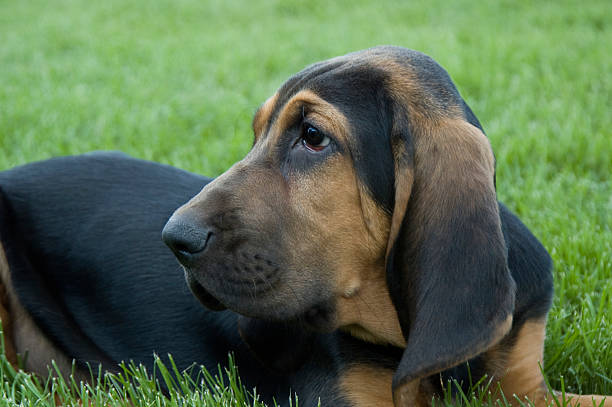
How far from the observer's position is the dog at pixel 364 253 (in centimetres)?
260

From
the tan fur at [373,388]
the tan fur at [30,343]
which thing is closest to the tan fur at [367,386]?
the tan fur at [373,388]

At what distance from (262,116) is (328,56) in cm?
620

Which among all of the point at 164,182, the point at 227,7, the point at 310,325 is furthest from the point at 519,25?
the point at 310,325

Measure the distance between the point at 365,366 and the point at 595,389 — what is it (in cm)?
121

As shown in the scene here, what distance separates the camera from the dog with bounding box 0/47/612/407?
260cm

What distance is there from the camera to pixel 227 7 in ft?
46.1

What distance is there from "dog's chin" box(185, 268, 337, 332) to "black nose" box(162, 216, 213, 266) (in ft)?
0.46

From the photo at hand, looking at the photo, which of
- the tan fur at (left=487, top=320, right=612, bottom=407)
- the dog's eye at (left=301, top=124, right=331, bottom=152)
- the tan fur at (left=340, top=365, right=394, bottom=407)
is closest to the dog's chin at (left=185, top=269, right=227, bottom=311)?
the tan fur at (left=340, top=365, right=394, bottom=407)

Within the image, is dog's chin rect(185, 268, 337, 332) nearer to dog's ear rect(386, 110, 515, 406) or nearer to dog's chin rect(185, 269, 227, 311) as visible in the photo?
dog's chin rect(185, 269, 227, 311)

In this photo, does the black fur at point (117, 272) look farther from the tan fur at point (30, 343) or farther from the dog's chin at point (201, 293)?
the dog's chin at point (201, 293)

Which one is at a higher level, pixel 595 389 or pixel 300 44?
pixel 300 44

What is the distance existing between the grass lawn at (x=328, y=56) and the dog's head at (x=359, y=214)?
70cm

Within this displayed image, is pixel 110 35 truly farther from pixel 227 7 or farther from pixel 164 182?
pixel 164 182

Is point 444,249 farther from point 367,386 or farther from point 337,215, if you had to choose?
point 367,386
